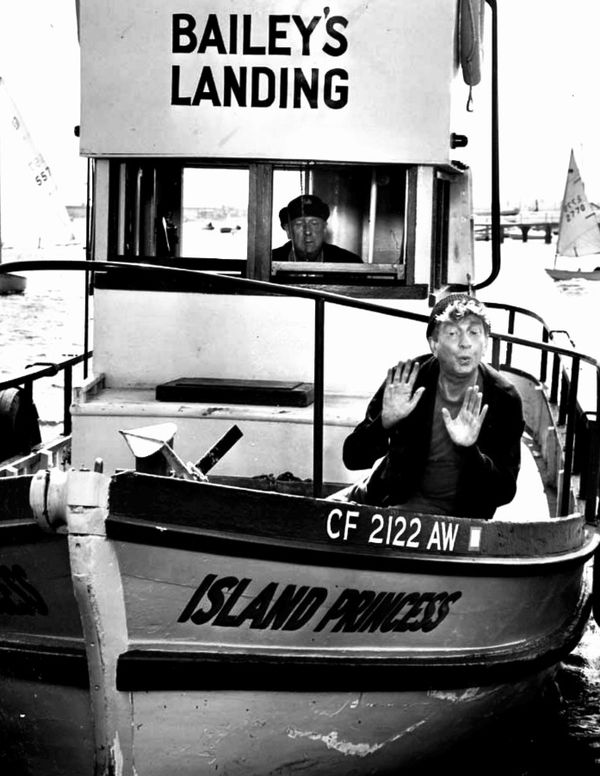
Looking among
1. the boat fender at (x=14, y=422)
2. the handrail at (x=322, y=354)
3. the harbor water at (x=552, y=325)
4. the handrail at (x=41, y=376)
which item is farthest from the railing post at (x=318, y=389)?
the boat fender at (x=14, y=422)

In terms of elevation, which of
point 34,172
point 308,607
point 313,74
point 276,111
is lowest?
point 308,607

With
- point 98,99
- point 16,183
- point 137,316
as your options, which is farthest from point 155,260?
point 16,183

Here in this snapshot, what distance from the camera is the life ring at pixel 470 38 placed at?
7.39 m

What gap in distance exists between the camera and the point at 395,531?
5.09 m

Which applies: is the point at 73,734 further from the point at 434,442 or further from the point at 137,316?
the point at 137,316

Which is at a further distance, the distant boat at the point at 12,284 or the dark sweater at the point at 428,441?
the distant boat at the point at 12,284

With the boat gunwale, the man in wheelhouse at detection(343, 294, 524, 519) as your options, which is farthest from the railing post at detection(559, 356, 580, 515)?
the boat gunwale

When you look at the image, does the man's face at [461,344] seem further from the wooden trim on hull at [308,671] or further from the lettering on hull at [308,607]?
the wooden trim on hull at [308,671]

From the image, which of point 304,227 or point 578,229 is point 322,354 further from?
point 578,229

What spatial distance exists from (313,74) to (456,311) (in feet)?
7.59

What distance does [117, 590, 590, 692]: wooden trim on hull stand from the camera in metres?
4.94

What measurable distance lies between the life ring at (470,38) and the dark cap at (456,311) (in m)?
2.67

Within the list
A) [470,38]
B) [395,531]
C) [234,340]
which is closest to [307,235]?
[234,340]

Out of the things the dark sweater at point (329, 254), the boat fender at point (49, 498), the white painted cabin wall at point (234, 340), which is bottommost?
the boat fender at point (49, 498)
